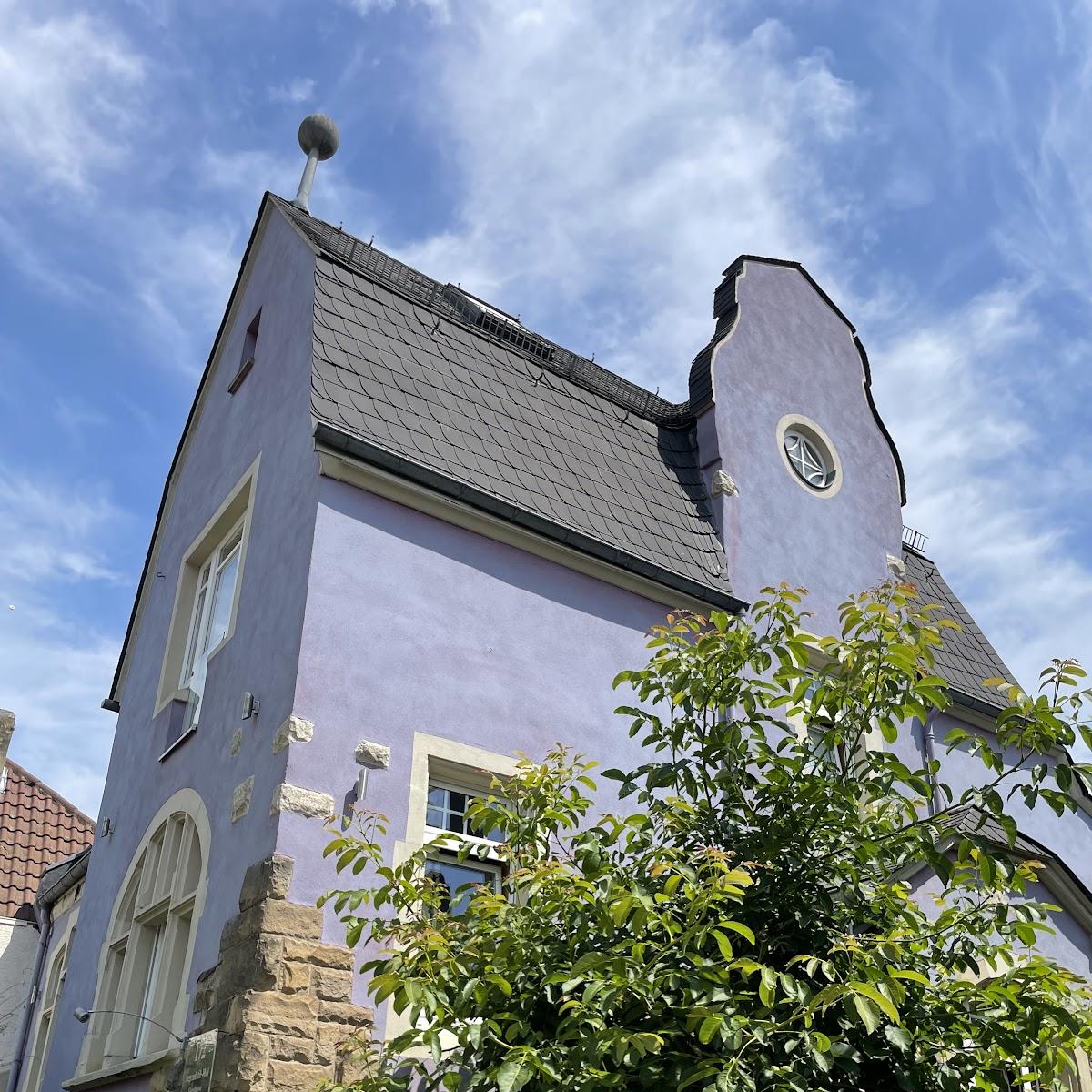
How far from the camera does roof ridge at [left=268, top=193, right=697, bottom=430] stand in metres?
12.0

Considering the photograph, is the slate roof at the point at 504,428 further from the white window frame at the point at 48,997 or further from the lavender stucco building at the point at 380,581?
the white window frame at the point at 48,997

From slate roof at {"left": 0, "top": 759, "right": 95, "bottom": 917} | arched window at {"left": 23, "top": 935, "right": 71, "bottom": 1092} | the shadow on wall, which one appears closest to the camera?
arched window at {"left": 23, "top": 935, "right": 71, "bottom": 1092}

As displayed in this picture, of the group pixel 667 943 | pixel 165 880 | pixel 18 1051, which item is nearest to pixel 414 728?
pixel 165 880

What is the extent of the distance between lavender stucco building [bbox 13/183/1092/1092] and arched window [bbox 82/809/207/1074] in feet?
0.11

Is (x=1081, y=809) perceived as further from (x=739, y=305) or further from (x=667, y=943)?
(x=667, y=943)

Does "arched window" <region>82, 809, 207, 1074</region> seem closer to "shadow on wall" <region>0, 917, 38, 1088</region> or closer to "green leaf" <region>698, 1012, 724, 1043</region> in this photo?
"green leaf" <region>698, 1012, 724, 1043</region>

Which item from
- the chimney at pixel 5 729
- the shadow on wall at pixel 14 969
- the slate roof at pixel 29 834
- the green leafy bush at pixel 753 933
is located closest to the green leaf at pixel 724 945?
the green leafy bush at pixel 753 933

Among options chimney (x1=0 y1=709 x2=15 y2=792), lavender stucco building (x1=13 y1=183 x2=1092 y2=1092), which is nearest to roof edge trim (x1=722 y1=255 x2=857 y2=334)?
lavender stucco building (x1=13 y1=183 x2=1092 y2=1092)

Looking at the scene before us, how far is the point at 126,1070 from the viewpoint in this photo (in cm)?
896

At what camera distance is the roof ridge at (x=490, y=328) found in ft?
39.5

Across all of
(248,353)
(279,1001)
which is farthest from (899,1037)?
(248,353)

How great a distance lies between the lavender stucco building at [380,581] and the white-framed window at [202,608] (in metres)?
0.04

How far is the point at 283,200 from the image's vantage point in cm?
1300

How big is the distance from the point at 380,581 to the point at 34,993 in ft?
32.4
